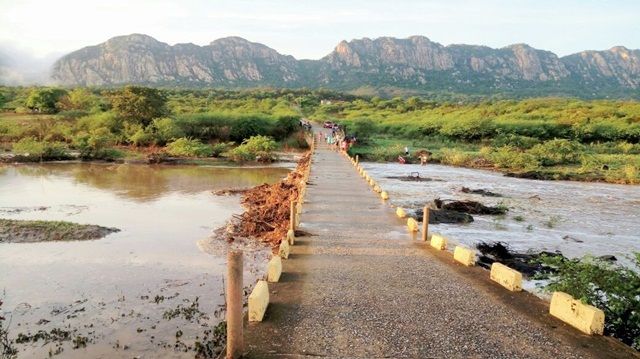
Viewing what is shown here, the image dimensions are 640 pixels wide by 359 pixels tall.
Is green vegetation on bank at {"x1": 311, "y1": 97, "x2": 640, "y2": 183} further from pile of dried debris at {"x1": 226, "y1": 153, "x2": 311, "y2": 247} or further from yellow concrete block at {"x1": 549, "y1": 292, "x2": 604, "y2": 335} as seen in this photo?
yellow concrete block at {"x1": 549, "y1": 292, "x2": 604, "y2": 335}

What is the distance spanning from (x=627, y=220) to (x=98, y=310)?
2134 centimetres

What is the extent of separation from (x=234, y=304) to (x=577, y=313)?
16.3ft

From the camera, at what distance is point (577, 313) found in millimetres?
7512

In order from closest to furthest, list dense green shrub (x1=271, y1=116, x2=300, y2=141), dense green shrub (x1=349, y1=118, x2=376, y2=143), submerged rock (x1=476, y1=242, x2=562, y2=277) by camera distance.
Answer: submerged rock (x1=476, y1=242, x2=562, y2=277), dense green shrub (x1=271, y1=116, x2=300, y2=141), dense green shrub (x1=349, y1=118, x2=376, y2=143)

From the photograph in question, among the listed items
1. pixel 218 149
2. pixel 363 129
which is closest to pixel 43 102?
pixel 218 149

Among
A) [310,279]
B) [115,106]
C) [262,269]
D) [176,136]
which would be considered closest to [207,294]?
[262,269]

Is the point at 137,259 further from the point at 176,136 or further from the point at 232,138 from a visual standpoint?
the point at 232,138

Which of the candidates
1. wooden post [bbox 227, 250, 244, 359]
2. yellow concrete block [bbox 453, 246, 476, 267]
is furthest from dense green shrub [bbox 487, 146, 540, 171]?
wooden post [bbox 227, 250, 244, 359]

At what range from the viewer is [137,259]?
14.5 meters

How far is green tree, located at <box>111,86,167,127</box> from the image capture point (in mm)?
52625

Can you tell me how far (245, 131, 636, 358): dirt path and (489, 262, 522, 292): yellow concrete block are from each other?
19 cm

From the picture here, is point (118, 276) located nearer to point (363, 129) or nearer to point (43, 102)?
point (363, 129)

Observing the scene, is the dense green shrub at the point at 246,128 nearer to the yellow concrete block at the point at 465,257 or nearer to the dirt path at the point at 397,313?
the dirt path at the point at 397,313

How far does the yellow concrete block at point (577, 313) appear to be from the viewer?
7238 millimetres
